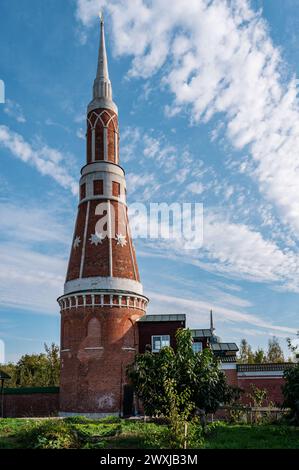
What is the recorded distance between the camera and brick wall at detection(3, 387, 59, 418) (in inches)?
1109

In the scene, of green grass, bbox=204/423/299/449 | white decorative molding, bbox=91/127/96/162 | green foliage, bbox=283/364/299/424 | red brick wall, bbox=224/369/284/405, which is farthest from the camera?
white decorative molding, bbox=91/127/96/162

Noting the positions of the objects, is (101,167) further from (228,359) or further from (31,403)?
(31,403)

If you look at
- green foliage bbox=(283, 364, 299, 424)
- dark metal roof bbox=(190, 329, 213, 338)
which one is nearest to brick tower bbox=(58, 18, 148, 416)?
dark metal roof bbox=(190, 329, 213, 338)

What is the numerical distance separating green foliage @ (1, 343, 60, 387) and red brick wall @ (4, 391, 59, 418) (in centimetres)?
1490

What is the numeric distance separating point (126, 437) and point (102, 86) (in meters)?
24.4

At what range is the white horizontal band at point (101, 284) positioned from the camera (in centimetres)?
2720

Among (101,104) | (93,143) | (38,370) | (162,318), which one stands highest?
(101,104)

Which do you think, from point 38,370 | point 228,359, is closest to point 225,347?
point 228,359

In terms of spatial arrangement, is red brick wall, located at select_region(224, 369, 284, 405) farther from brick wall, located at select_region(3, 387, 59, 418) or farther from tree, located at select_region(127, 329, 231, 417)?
brick wall, located at select_region(3, 387, 59, 418)

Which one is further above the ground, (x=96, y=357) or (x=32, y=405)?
(x=96, y=357)

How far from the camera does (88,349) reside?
1038 inches

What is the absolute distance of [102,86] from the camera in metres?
32.4

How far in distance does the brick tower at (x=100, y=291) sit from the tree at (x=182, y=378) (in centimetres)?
933
